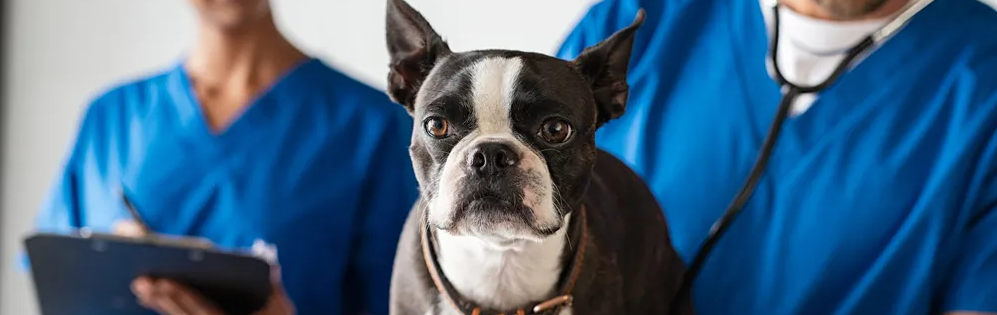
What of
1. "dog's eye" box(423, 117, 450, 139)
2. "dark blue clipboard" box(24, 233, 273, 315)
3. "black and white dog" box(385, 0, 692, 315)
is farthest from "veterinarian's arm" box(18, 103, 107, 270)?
"dog's eye" box(423, 117, 450, 139)

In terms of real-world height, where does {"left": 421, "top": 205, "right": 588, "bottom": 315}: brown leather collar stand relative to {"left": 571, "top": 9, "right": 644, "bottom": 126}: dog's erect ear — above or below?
below

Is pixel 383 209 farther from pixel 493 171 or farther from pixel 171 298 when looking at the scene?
pixel 493 171

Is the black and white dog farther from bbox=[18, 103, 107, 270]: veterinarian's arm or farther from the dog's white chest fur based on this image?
bbox=[18, 103, 107, 270]: veterinarian's arm

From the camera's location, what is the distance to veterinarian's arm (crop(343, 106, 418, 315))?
1555 mm

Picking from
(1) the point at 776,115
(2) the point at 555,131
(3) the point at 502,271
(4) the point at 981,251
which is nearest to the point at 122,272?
(3) the point at 502,271

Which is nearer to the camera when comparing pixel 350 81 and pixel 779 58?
pixel 779 58

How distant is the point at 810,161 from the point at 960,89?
0.20m

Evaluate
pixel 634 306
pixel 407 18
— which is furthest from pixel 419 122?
pixel 634 306

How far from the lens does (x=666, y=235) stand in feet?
3.15

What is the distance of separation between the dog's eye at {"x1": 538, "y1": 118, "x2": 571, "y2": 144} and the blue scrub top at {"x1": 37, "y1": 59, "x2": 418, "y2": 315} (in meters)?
0.75

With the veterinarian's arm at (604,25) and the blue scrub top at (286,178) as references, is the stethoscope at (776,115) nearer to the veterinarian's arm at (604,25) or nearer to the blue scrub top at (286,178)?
the veterinarian's arm at (604,25)

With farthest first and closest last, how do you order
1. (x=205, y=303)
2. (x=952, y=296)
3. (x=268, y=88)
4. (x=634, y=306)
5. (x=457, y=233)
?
1. (x=268, y=88)
2. (x=205, y=303)
3. (x=952, y=296)
4. (x=634, y=306)
5. (x=457, y=233)

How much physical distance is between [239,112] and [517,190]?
3.08 ft

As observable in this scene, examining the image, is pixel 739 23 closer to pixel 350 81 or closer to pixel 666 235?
pixel 666 235
